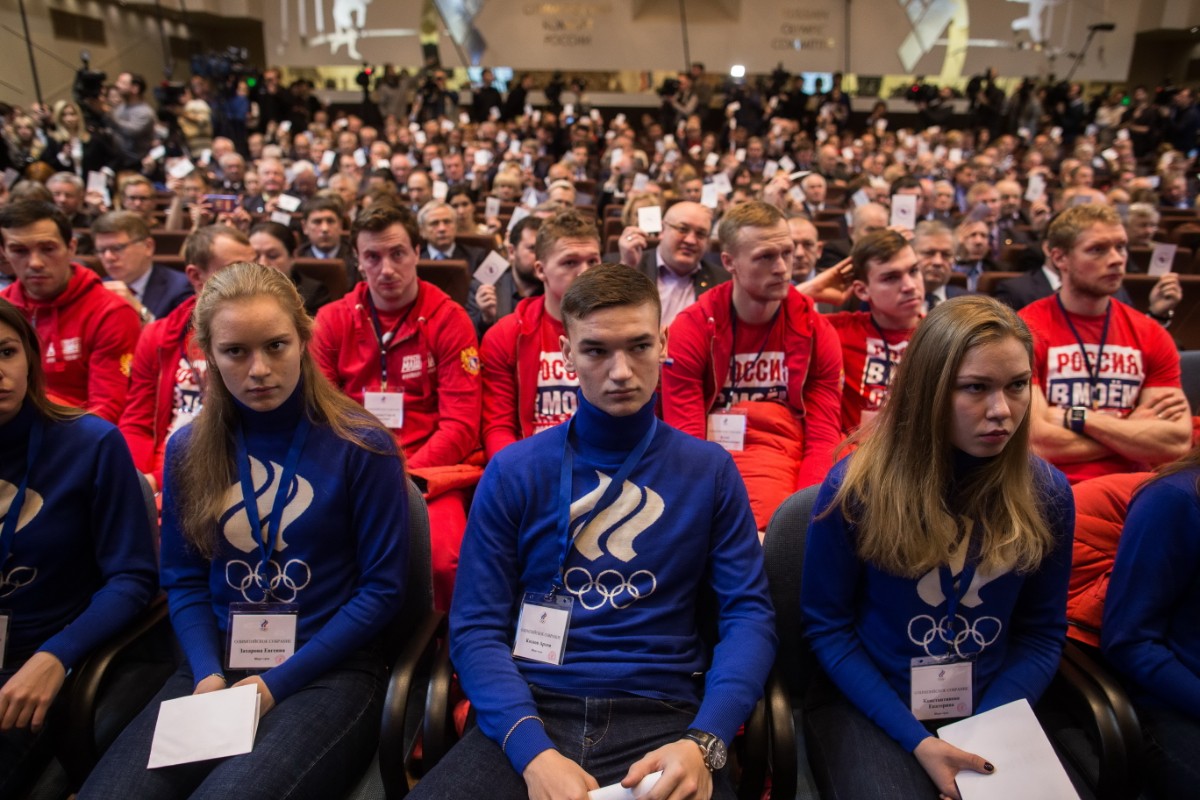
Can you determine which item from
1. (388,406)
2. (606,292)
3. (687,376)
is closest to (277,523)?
(606,292)

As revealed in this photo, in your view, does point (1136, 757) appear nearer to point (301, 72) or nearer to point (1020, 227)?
point (1020, 227)

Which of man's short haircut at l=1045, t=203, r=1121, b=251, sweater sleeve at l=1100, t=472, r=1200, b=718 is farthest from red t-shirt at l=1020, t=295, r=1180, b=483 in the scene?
sweater sleeve at l=1100, t=472, r=1200, b=718

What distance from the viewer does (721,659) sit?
4.39 feet

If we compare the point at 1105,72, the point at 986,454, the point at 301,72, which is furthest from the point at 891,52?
the point at 986,454

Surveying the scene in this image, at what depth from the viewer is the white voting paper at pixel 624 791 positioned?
1138 millimetres

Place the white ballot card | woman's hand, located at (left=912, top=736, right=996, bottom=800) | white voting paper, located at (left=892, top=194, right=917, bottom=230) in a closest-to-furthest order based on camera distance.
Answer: woman's hand, located at (left=912, top=736, right=996, bottom=800), white voting paper, located at (left=892, top=194, right=917, bottom=230), the white ballot card

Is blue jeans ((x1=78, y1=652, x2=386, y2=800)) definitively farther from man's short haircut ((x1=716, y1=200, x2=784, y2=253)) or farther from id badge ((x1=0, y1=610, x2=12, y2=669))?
man's short haircut ((x1=716, y1=200, x2=784, y2=253))

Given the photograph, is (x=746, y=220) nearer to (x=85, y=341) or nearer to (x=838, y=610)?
(x=838, y=610)

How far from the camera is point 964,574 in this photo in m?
1.37

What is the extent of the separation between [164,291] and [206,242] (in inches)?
45.2

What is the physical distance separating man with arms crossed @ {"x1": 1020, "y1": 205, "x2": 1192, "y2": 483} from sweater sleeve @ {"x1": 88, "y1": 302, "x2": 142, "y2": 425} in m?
3.09

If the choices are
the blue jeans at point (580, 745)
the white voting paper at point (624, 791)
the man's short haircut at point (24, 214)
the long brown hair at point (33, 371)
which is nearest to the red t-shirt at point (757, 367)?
the blue jeans at point (580, 745)

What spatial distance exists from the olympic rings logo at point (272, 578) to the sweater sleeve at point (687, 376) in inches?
50.0

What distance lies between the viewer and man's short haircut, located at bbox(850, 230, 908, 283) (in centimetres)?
243
